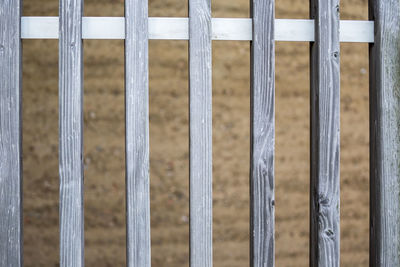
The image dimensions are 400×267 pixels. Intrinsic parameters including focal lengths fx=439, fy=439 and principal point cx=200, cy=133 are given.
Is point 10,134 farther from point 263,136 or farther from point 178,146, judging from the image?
point 178,146

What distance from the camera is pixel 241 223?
254 centimetres

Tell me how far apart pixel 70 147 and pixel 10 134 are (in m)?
0.18

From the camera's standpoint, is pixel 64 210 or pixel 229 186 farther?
pixel 229 186

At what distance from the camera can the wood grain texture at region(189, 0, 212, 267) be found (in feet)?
4.21

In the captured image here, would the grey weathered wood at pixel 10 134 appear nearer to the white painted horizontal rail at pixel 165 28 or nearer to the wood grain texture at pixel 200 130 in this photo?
the white painted horizontal rail at pixel 165 28

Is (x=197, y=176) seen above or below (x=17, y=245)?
above

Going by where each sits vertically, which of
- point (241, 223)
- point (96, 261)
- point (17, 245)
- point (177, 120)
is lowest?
point (96, 261)

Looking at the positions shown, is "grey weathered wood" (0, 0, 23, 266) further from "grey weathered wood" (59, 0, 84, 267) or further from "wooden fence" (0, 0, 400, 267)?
"grey weathered wood" (59, 0, 84, 267)

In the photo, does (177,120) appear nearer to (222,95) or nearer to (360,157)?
(222,95)

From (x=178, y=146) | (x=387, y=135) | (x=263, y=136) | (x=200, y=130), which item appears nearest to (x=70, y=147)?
(x=200, y=130)

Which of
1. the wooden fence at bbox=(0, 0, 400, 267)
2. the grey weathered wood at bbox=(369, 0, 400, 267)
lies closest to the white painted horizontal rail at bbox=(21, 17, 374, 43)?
the wooden fence at bbox=(0, 0, 400, 267)

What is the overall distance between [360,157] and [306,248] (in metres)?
0.62

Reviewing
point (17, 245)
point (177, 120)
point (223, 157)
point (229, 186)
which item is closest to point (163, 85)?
point (177, 120)

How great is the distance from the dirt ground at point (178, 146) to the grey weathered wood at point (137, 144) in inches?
48.1
